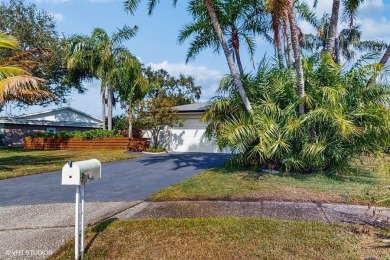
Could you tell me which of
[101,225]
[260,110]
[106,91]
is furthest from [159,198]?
[106,91]

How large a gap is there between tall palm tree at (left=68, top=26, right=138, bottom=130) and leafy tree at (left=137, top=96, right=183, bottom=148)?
369 cm

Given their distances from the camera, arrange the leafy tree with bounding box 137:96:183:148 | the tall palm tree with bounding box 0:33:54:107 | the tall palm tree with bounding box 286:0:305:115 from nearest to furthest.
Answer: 1. the tall palm tree with bounding box 286:0:305:115
2. the tall palm tree with bounding box 0:33:54:107
3. the leafy tree with bounding box 137:96:183:148

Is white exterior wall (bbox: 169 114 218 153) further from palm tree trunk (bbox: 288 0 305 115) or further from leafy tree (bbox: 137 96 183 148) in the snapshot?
palm tree trunk (bbox: 288 0 305 115)

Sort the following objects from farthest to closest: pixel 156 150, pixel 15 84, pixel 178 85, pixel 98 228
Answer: pixel 178 85 < pixel 156 150 < pixel 15 84 < pixel 98 228

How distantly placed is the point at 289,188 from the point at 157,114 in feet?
39.3

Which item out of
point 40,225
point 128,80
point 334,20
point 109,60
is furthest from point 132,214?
point 109,60

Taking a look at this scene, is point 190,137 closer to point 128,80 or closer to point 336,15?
point 128,80

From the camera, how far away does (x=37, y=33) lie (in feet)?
81.7

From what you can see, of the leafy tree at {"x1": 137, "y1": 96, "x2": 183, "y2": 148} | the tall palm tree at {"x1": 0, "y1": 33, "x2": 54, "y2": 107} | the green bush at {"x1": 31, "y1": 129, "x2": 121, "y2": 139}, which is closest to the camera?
the tall palm tree at {"x1": 0, "y1": 33, "x2": 54, "y2": 107}

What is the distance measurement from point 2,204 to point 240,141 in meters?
6.15

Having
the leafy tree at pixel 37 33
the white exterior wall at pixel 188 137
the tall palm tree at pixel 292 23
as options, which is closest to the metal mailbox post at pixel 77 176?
the tall palm tree at pixel 292 23

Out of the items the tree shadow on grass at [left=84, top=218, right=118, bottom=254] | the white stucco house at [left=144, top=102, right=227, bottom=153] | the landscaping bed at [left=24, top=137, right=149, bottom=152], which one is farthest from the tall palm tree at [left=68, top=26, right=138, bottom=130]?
the tree shadow on grass at [left=84, top=218, right=118, bottom=254]

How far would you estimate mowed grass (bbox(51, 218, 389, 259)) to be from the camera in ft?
11.7

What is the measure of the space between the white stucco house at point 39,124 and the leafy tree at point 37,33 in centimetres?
416
